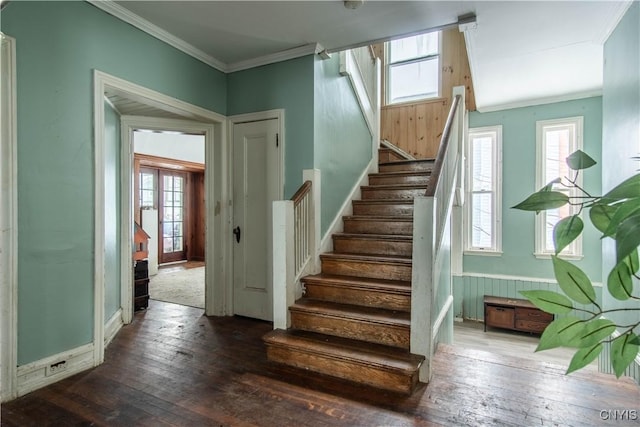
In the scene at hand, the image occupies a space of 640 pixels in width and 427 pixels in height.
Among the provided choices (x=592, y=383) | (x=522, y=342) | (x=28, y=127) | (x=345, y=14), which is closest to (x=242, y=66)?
(x=345, y=14)

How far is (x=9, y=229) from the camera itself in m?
1.93

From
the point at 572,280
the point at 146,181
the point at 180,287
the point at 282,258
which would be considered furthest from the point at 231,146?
the point at 146,181

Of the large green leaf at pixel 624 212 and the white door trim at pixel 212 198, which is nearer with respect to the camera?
the large green leaf at pixel 624 212

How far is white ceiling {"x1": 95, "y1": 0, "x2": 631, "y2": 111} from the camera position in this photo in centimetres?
247

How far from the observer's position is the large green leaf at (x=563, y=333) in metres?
0.77

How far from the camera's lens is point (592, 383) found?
2.14 meters

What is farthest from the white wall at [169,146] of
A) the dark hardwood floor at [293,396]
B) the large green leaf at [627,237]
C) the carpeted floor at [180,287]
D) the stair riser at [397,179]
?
the large green leaf at [627,237]

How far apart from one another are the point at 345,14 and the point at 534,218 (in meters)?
3.95

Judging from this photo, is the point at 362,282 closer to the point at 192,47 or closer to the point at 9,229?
the point at 9,229

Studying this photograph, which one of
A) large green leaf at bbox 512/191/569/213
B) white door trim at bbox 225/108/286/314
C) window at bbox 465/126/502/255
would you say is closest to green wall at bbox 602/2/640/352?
large green leaf at bbox 512/191/569/213

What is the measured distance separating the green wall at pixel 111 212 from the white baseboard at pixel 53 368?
2.05ft

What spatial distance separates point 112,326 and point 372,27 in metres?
3.53

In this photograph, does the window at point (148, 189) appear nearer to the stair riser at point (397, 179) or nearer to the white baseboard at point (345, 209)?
the white baseboard at point (345, 209)

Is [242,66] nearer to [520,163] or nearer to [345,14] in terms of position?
[345,14]
